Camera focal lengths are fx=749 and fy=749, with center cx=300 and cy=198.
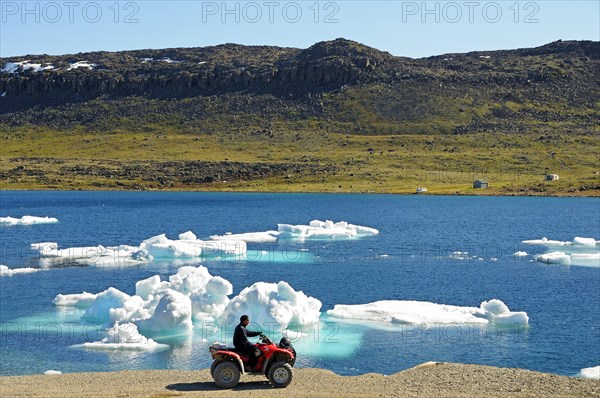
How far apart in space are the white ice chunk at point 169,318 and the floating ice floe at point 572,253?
39.3 m

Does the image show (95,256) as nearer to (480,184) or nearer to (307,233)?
(307,233)

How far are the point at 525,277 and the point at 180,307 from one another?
31959mm

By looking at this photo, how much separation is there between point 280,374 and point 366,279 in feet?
111

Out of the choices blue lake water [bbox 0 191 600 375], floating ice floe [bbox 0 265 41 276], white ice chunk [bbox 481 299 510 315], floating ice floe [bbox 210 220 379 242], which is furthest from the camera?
floating ice floe [bbox 210 220 379 242]

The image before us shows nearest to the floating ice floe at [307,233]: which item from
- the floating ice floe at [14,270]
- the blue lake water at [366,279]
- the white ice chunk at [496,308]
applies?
the blue lake water at [366,279]

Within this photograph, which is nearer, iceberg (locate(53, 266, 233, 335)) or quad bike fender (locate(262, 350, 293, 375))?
quad bike fender (locate(262, 350, 293, 375))

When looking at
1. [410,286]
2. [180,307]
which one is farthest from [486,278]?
[180,307]

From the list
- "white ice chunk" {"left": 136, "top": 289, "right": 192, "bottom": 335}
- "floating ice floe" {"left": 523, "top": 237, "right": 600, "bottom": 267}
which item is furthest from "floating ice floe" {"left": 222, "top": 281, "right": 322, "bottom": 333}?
"floating ice floe" {"left": 523, "top": 237, "right": 600, "bottom": 267}

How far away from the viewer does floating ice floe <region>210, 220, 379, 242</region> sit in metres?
81.2

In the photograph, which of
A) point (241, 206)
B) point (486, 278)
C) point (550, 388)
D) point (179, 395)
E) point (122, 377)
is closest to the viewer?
point (179, 395)

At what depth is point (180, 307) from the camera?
3706 cm

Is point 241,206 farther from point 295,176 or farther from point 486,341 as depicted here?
point 486,341

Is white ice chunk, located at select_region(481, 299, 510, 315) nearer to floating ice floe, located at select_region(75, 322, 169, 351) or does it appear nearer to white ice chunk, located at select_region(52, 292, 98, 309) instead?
floating ice floe, located at select_region(75, 322, 169, 351)

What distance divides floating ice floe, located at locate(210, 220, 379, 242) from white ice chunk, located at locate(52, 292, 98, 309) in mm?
33178
